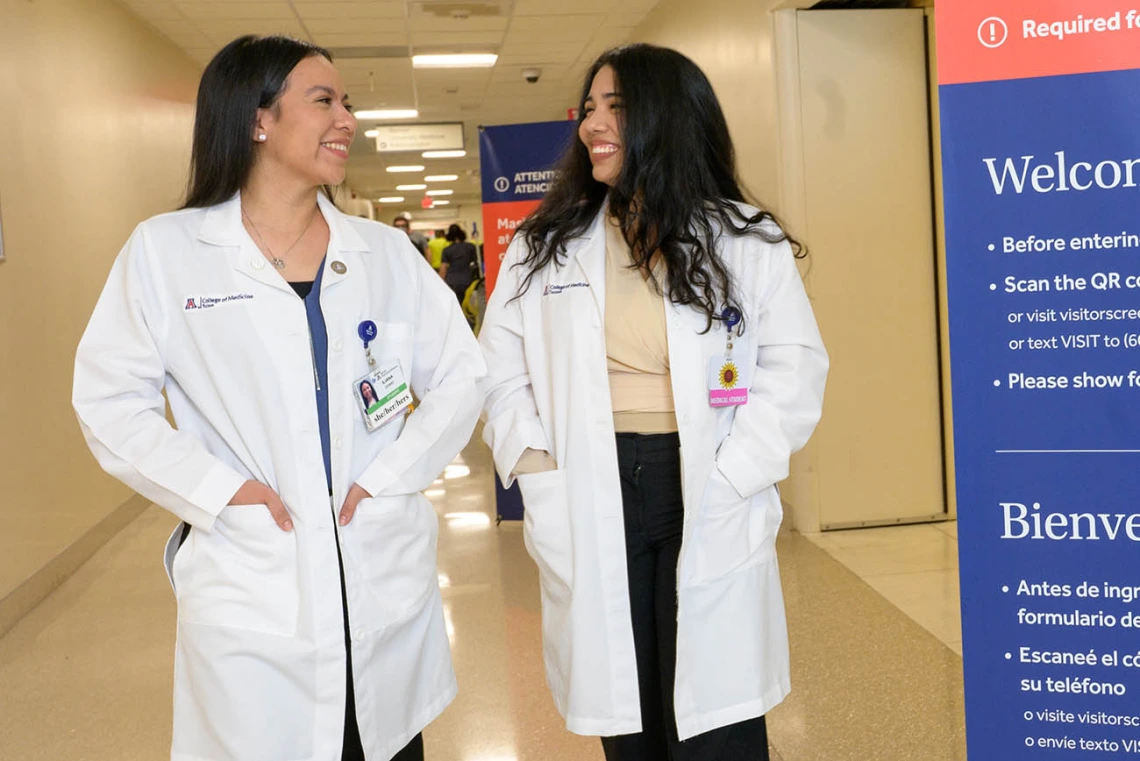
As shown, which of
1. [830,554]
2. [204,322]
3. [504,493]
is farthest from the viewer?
[504,493]

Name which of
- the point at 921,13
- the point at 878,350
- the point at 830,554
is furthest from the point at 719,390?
the point at 921,13

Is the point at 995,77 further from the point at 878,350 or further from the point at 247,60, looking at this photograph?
the point at 878,350

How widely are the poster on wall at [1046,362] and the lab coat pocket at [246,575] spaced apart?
3.74ft

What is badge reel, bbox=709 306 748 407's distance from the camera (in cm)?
205

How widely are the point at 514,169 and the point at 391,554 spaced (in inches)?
144


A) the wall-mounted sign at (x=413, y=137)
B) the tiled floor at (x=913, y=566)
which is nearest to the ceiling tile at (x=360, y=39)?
the wall-mounted sign at (x=413, y=137)

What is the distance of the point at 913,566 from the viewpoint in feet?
15.3

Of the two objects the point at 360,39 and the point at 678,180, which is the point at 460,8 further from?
the point at 678,180

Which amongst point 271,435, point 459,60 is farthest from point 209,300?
point 459,60

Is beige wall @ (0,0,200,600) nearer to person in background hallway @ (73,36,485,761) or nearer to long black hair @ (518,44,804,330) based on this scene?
person in background hallway @ (73,36,485,761)

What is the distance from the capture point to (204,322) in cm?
179

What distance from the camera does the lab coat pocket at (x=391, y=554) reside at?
71.9 inches

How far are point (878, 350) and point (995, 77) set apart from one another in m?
3.44

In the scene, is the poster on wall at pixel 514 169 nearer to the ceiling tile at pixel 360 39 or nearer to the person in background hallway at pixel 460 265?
the ceiling tile at pixel 360 39
